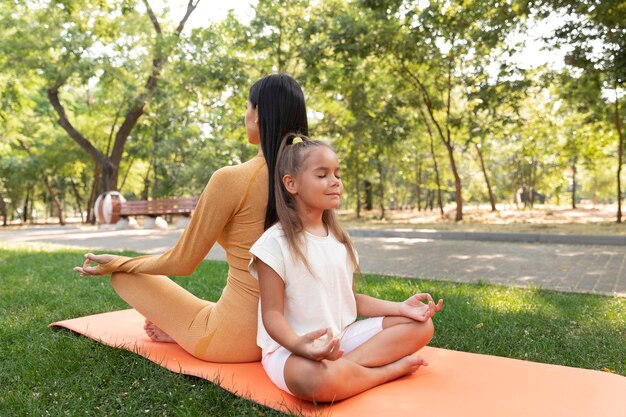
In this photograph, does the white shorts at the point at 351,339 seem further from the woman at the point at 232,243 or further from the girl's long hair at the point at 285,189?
the girl's long hair at the point at 285,189

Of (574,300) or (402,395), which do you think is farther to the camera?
(574,300)

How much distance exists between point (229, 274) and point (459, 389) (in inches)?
52.6

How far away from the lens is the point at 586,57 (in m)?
11.8

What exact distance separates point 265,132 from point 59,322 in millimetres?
2536

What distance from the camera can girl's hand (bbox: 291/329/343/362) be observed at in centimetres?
217

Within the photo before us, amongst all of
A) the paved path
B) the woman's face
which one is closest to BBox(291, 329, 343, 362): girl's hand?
the woman's face

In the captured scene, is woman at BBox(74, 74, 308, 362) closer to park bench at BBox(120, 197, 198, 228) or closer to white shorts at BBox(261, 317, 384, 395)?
white shorts at BBox(261, 317, 384, 395)

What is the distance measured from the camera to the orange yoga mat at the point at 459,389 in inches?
94.8

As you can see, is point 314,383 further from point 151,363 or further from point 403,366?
point 151,363

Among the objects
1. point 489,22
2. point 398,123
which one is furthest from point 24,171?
point 489,22

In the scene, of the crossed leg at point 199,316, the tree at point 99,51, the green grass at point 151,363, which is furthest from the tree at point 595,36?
the tree at point 99,51

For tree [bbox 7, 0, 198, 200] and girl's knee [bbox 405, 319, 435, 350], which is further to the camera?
tree [bbox 7, 0, 198, 200]

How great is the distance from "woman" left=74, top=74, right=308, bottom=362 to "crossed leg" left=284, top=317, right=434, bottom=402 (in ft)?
1.76

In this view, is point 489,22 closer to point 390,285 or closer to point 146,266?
point 390,285
